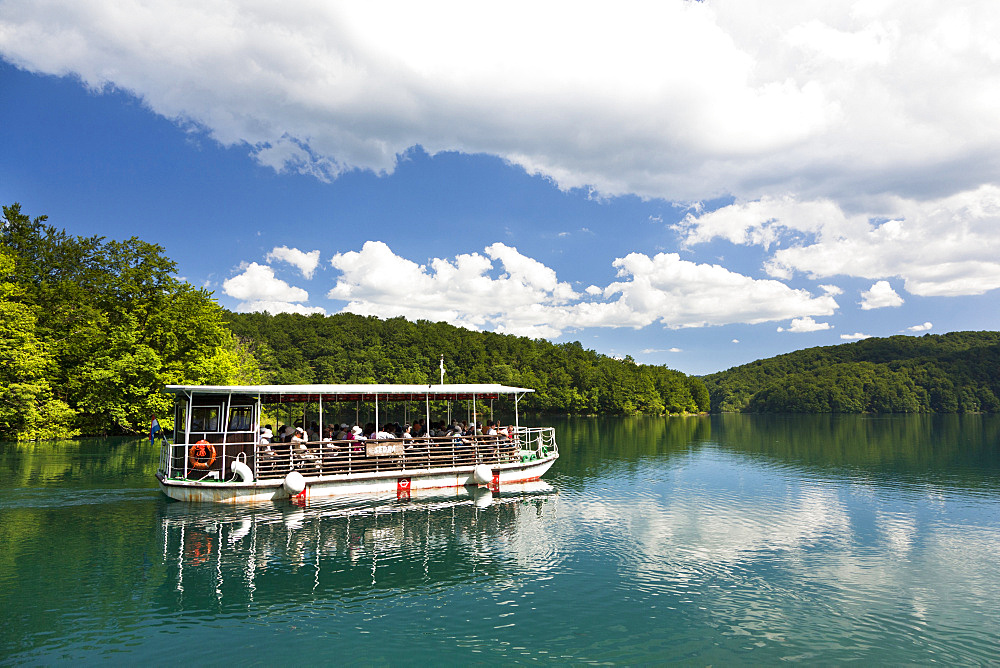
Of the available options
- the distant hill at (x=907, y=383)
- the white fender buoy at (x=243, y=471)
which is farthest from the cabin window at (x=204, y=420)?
the distant hill at (x=907, y=383)

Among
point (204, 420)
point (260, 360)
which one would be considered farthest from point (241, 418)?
point (260, 360)

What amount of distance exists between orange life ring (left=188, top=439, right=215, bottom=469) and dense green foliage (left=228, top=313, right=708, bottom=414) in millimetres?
94450

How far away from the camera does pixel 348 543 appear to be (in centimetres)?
1609

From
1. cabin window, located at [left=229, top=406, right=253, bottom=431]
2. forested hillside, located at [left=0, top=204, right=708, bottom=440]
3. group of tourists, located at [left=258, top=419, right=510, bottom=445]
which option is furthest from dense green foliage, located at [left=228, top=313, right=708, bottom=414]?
cabin window, located at [left=229, top=406, right=253, bottom=431]

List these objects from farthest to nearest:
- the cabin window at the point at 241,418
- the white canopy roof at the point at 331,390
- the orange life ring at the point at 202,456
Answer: the cabin window at the point at 241,418
the orange life ring at the point at 202,456
the white canopy roof at the point at 331,390

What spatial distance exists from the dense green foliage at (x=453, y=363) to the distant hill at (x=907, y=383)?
36128 millimetres

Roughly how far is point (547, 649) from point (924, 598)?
30.3 ft

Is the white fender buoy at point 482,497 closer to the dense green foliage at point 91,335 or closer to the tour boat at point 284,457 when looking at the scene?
the tour boat at point 284,457

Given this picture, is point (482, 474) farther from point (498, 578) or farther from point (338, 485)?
point (498, 578)

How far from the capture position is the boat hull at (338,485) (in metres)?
20.0

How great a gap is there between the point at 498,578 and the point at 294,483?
32.9ft

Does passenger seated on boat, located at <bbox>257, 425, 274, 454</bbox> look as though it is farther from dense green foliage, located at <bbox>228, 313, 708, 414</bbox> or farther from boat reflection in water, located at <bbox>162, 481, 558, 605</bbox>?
dense green foliage, located at <bbox>228, 313, 708, 414</bbox>

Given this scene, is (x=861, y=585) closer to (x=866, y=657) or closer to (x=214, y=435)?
(x=866, y=657)

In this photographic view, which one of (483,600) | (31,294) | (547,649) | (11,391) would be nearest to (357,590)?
(483,600)
